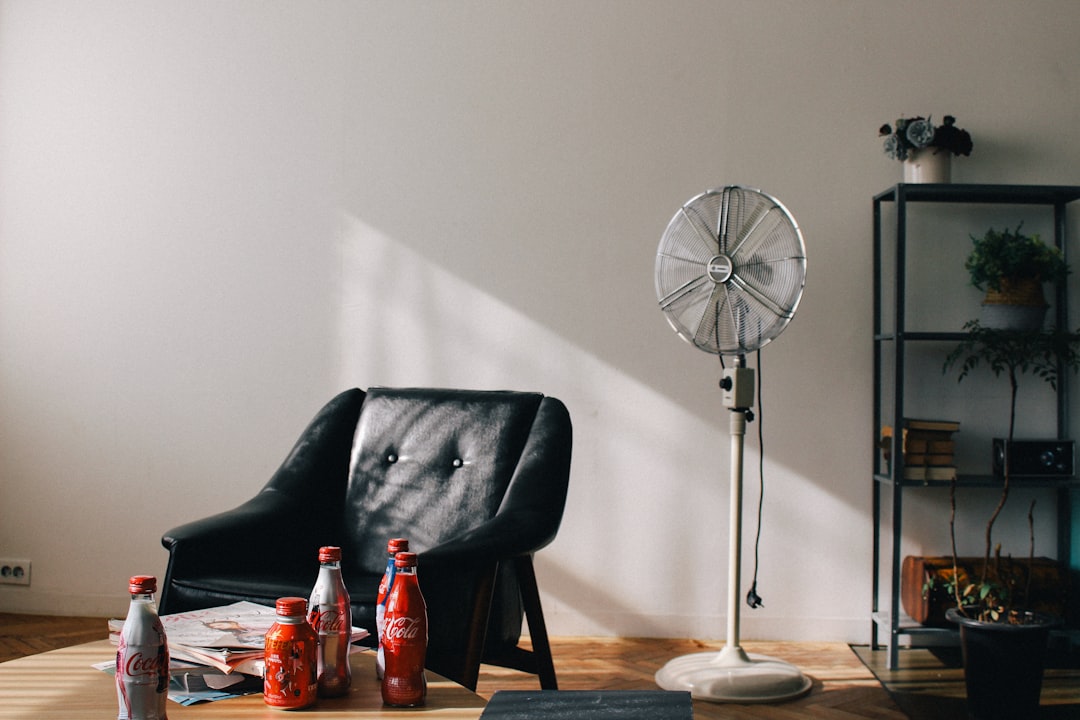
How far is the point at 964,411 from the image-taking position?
3.42 meters

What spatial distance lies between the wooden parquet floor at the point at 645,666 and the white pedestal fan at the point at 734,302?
0.07m

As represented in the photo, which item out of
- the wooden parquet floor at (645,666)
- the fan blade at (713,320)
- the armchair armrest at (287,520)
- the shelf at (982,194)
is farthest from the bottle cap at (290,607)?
the shelf at (982,194)

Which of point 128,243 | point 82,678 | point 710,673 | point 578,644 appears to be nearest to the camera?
point 82,678

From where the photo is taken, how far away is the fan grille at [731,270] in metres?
2.81

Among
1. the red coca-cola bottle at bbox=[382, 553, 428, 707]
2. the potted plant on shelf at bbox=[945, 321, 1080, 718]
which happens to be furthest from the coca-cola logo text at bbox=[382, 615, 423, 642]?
the potted plant on shelf at bbox=[945, 321, 1080, 718]

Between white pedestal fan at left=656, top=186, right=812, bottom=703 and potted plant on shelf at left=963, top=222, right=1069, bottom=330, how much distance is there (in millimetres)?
830

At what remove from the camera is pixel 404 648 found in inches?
56.1

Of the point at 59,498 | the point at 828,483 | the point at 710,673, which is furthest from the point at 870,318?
the point at 59,498

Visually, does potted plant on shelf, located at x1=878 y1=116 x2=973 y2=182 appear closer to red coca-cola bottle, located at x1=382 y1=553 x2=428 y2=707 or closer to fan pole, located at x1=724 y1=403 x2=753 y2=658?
fan pole, located at x1=724 y1=403 x2=753 y2=658

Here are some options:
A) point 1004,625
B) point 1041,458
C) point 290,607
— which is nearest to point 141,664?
point 290,607

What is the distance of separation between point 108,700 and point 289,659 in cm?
30

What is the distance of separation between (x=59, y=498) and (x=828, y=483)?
2841 mm

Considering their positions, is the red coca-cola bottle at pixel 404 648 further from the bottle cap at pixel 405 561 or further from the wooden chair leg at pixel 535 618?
the wooden chair leg at pixel 535 618

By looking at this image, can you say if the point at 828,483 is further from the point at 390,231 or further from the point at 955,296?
the point at 390,231
